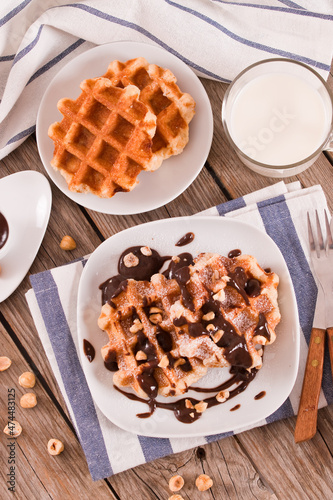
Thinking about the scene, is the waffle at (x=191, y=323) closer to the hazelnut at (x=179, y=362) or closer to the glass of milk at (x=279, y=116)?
the hazelnut at (x=179, y=362)

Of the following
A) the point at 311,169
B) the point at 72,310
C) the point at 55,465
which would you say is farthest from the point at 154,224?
the point at 55,465

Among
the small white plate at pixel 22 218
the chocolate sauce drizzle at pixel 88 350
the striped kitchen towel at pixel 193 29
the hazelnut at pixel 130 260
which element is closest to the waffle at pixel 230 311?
the hazelnut at pixel 130 260

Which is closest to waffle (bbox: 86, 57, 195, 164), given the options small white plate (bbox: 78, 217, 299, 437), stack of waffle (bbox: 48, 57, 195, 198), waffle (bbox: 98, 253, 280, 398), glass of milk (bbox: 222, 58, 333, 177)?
stack of waffle (bbox: 48, 57, 195, 198)

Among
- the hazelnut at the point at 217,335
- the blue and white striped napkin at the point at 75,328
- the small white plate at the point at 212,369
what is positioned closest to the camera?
the hazelnut at the point at 217,335

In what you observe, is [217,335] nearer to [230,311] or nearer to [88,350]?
[230,311]

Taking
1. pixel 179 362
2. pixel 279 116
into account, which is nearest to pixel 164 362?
pixel 179 362

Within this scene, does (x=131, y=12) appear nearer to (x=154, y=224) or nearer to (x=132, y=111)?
(x=132, y=111)
